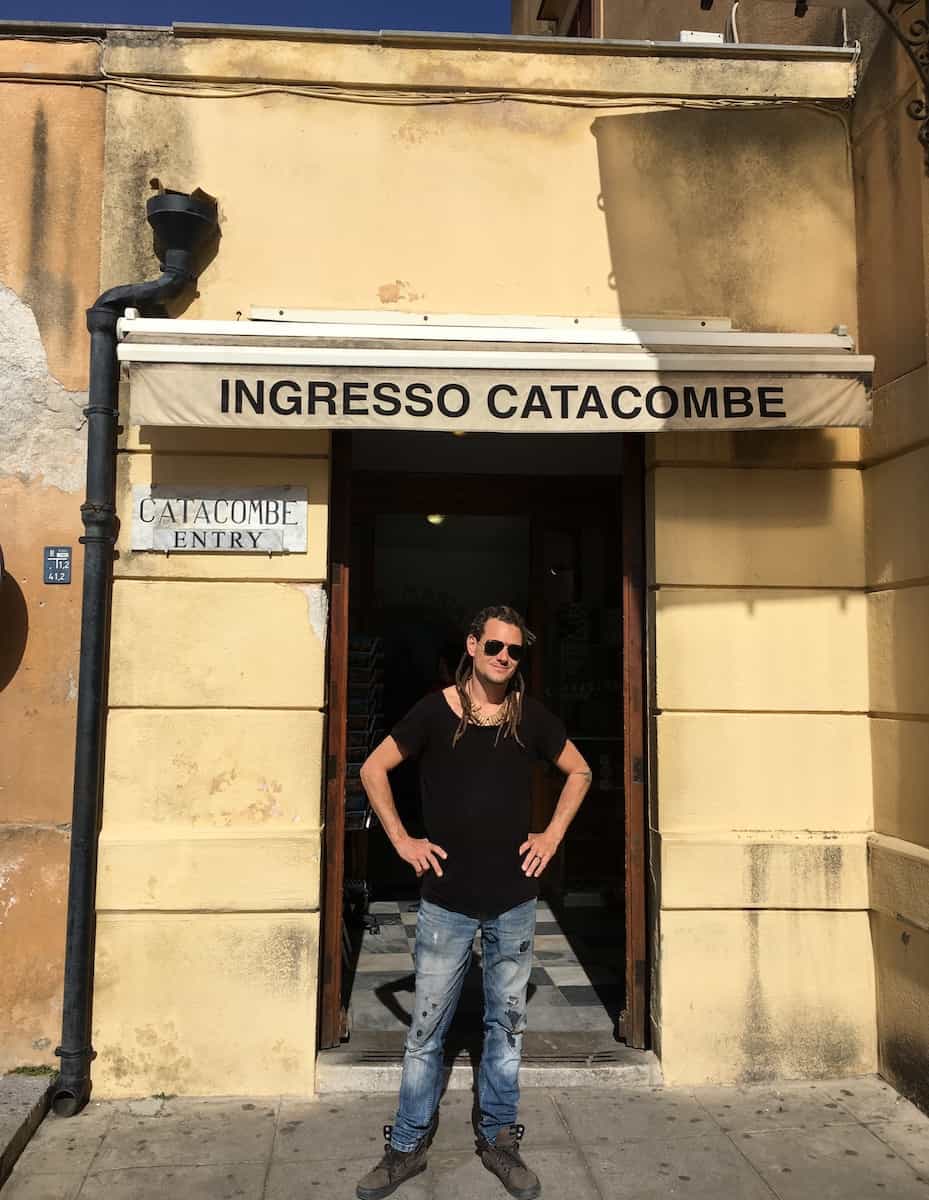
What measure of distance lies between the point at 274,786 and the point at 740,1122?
245cm

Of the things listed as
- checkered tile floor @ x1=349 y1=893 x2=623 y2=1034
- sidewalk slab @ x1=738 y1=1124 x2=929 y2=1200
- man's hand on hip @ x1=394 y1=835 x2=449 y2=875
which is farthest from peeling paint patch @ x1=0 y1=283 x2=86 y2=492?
sidewalk slab @ x1=738 y1=1124 x2=929 y2=1200

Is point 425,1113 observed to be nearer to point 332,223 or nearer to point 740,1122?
point 740,1122

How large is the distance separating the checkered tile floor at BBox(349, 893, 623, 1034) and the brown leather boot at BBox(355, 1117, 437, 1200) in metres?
1.18

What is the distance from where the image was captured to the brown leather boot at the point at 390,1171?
3228 mm

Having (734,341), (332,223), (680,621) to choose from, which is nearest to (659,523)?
(680,621)

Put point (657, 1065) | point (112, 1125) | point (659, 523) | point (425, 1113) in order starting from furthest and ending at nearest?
point (659, 523)
point (657, 1065)
point (112, 1125)
point (425, 1113)

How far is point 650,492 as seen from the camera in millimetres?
4566

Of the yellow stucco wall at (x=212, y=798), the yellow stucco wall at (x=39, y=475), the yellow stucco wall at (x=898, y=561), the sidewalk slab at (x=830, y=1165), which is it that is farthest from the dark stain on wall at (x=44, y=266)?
the sidewalk slab at (x=830, y=1165)

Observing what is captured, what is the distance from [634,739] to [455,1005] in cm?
167

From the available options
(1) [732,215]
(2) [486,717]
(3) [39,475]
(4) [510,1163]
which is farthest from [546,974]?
(1) [732,215]

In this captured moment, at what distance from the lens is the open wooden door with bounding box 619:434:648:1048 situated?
14.5 feet

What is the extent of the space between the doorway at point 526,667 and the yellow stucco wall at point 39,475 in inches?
48.2

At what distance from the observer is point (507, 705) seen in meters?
3.51

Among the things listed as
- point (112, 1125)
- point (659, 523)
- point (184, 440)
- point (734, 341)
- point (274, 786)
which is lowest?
point (112, 1125)
